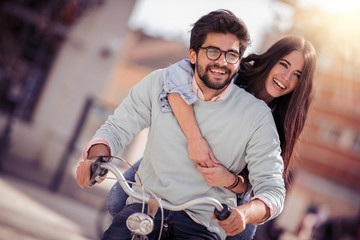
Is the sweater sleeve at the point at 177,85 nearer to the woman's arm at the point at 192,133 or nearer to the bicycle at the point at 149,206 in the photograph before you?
the woman's arm at the point at 192,133

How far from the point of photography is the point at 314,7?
22.7 ft

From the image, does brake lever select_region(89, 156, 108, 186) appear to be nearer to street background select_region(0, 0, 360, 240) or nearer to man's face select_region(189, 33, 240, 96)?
man's face select_region(189, 33, 240, 96)

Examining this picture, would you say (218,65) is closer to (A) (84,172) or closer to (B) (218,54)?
(B) (218,54)

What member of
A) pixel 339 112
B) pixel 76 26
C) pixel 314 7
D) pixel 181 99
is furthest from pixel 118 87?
pixel 181 99

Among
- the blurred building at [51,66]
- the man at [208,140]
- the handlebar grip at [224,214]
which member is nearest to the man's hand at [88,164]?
the man at [208,140]

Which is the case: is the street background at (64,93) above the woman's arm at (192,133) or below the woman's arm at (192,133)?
below

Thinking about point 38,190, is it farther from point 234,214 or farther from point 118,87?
A: point 118,87

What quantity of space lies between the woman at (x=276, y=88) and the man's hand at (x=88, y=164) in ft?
1.24

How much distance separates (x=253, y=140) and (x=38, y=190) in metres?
8.48

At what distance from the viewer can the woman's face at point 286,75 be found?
2949 millimetres

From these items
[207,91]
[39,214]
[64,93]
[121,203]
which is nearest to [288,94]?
[207,91]

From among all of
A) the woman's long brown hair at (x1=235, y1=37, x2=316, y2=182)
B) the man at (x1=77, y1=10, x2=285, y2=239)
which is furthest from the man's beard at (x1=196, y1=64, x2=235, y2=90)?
the woman's long brown hair at (x1=235, y1=37, x2=316, y2=182)

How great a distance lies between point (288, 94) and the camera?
10.1 feet

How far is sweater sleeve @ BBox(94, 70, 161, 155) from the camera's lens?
267 centimetres
